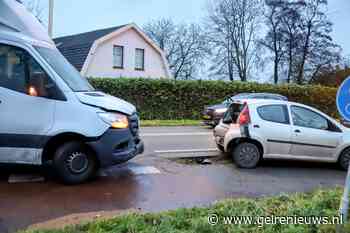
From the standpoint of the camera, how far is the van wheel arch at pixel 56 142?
23.4 ft

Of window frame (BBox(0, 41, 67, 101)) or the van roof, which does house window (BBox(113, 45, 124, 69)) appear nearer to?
the van roof

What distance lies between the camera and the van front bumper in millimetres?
7191

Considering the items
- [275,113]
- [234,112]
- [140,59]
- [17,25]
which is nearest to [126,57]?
[140,59]

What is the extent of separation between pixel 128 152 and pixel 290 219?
329cm

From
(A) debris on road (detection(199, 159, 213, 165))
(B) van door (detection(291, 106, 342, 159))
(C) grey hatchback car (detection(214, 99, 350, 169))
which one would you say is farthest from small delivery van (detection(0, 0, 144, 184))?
(B) van door (detection(291, 106, 342, 159))

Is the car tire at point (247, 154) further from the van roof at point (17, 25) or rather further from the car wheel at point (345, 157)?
the van roof at point (17, 25)

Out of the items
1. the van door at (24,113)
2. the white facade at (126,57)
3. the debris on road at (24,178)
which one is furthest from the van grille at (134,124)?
the white facade at (126,57)

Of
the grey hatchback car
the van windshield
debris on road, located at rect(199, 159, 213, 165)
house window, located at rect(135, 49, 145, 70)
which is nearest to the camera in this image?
the van windshield

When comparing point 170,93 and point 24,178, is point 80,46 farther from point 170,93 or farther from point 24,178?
point 24,178

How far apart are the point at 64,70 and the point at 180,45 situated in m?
47.9

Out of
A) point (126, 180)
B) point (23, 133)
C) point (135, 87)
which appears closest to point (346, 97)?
point (126, 180)

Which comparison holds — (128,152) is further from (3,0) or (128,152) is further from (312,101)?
(312,101)

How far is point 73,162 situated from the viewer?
23.6 ft

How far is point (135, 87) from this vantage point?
22453 mm
